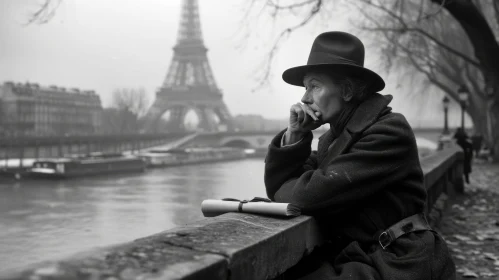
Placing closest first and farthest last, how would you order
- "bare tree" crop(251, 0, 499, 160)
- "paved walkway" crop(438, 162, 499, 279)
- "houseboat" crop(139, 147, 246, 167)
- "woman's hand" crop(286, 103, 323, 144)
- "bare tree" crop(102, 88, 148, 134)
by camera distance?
"woman's hand" crop(286, 103, 323, 144) < "paved walkway" crop(438, 162, 499, 279) < "bare tree" crop(251, 0, 499, 160) < "houseboat" crop(139, 147, 246, 167) < "bare tree" crop(102, 88, 148, 134)

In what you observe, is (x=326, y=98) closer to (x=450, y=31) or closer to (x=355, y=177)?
(x=355, y=177)

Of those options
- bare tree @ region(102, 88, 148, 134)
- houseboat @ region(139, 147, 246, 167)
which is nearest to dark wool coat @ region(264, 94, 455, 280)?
houseboat @ region(139, 147, 246, 167)

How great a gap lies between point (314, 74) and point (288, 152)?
32 cm

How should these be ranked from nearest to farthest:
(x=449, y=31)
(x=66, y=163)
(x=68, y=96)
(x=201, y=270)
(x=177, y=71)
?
(x=201, y=270) → (x=449, y=31) → (x=66, y=163) → (x=68, y=96) → (x=177, y=71)

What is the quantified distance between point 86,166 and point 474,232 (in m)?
30.4

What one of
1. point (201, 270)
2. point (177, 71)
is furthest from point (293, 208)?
point (177, 71)

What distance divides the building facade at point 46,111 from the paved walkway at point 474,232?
34423 millimetres

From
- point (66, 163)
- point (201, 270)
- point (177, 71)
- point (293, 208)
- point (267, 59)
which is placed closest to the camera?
point (201, 270)

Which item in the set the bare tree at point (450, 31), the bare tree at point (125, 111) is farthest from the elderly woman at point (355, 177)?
the bare tree at point (125, 111)

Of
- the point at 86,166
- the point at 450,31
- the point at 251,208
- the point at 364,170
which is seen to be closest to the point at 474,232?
the point at 364,170

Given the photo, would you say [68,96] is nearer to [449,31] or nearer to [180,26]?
[180,26]

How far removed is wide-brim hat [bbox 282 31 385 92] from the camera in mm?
2102

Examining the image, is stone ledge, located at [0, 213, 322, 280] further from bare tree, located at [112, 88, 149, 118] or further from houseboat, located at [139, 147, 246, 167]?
bare tree, located at [112, 88, 149, 118]

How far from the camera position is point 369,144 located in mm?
1927
